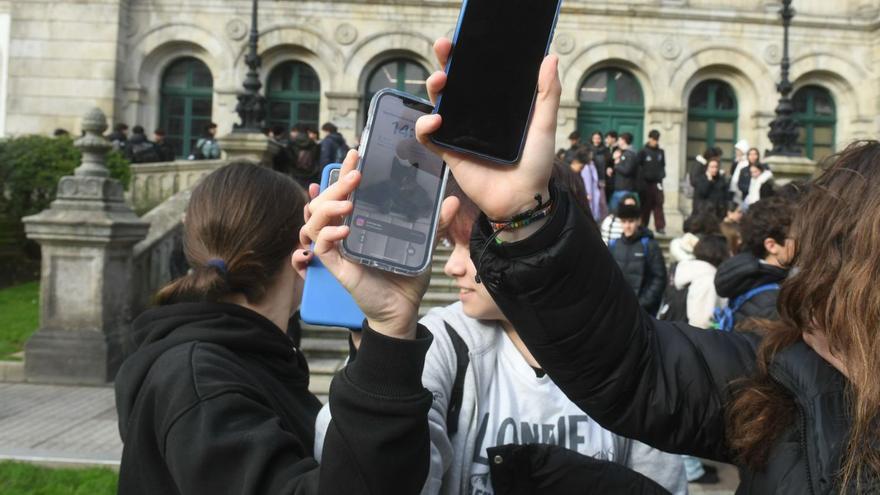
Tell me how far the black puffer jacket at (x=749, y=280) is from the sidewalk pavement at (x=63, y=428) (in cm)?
195

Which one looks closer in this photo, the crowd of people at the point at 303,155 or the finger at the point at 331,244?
the finger at the point at 331,244

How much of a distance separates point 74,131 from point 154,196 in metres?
8.48

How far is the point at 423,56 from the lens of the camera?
868 inches

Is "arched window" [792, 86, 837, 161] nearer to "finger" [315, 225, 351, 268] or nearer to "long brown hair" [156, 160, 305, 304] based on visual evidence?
"long brown hair" [156, 160, 305, 304]

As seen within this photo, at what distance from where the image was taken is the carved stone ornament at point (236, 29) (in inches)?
858

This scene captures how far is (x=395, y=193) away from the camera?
1414mm

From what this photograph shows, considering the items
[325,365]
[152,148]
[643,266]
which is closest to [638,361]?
[643,266]

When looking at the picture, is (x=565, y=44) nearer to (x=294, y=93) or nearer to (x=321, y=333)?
(x=294, y=93)

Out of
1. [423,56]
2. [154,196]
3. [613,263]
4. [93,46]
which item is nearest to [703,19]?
[423,56]

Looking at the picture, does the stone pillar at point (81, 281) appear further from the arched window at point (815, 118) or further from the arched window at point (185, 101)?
the arched window at point (815, 118)

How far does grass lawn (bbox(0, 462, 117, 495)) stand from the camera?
183 inches

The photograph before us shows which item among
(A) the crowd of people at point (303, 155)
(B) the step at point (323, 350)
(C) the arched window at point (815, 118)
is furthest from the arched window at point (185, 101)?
(C) the arched window at point (815, 118)

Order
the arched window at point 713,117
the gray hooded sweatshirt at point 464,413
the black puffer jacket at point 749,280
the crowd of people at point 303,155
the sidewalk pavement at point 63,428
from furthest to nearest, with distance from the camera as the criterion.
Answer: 1. the arched window at point 713,117
2. the crowd of people at point 303,155
3. the sidewalk pavement at point 63,428
4. the black puffer jacket at point 749,280
5. the gray hooded sweatshirt at point 464,413

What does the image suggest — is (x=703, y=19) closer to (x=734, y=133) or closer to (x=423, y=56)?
(x=734, y=133)
